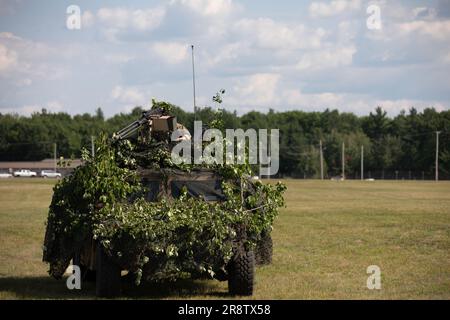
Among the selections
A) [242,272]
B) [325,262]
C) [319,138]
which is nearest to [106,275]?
[242,272]

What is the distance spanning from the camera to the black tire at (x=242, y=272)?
1205cm

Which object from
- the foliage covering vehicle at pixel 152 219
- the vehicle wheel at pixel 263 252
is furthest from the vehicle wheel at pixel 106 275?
the vehicle wheel at pixel 263 252

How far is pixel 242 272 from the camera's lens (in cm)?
1212

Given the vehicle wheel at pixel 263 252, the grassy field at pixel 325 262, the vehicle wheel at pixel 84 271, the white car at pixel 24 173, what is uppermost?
the vehicle wheel at pixel 263 252

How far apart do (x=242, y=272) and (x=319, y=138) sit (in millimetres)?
148722

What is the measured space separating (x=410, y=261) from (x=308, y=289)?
14.1ft

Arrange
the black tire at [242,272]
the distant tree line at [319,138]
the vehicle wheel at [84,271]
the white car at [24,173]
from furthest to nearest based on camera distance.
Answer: the white car at [24,173] → the distant tree line at [319,138] → the vehicle wheel at [84,271] → the black tire at [242,272]

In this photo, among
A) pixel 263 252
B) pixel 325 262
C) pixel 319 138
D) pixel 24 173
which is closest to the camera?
pixel 263 252

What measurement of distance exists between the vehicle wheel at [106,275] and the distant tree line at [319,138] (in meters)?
120

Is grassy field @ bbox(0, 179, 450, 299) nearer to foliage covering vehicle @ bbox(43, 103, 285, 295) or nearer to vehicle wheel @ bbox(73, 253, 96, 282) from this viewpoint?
vehicle wheel @ bbox(73, 253, 96, 282)

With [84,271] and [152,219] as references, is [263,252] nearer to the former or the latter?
[152,219]

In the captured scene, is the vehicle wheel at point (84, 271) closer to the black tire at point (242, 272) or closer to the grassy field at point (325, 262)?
the grassy field at point (325, 262)

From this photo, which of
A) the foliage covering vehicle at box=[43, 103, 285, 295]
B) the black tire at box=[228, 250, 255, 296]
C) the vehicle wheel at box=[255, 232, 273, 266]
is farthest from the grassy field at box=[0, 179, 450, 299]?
the foliage covering vehicle at box=[43, 103, 285, 295]

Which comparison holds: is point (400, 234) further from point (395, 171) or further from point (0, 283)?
point (395, 171)
